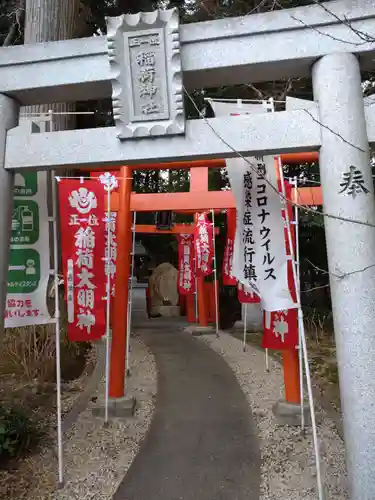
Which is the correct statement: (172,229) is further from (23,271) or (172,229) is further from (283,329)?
(23,271)

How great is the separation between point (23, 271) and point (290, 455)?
290 centimetres

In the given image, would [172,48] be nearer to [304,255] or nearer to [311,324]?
[311,324]

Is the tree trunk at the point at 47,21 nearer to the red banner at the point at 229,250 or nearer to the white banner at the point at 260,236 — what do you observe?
the white banner at the point at 260,236

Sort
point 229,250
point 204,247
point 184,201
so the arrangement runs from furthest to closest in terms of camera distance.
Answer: point 204,247 < point 229,250 < point 184,201

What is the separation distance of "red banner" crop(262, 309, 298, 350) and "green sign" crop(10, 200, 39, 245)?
8.22ft

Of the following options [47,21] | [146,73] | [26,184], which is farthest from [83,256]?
[47,21]

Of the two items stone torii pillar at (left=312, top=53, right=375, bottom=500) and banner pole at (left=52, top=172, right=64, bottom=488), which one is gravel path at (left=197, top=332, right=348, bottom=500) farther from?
banner pole at (left=52, top=172, right=64, bottom=488)

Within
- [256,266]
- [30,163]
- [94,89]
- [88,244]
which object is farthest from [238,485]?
[94,89]

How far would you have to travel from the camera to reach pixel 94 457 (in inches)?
165

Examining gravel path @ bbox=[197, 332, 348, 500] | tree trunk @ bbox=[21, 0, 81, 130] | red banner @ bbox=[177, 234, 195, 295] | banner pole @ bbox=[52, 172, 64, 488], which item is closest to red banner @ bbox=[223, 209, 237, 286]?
red banner @ bbox=[177, 234, 195, 295]

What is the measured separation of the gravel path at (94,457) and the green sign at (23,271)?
157 centimetres

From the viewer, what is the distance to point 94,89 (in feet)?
11.0

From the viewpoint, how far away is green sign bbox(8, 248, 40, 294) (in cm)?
366

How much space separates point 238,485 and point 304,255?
824 cm
